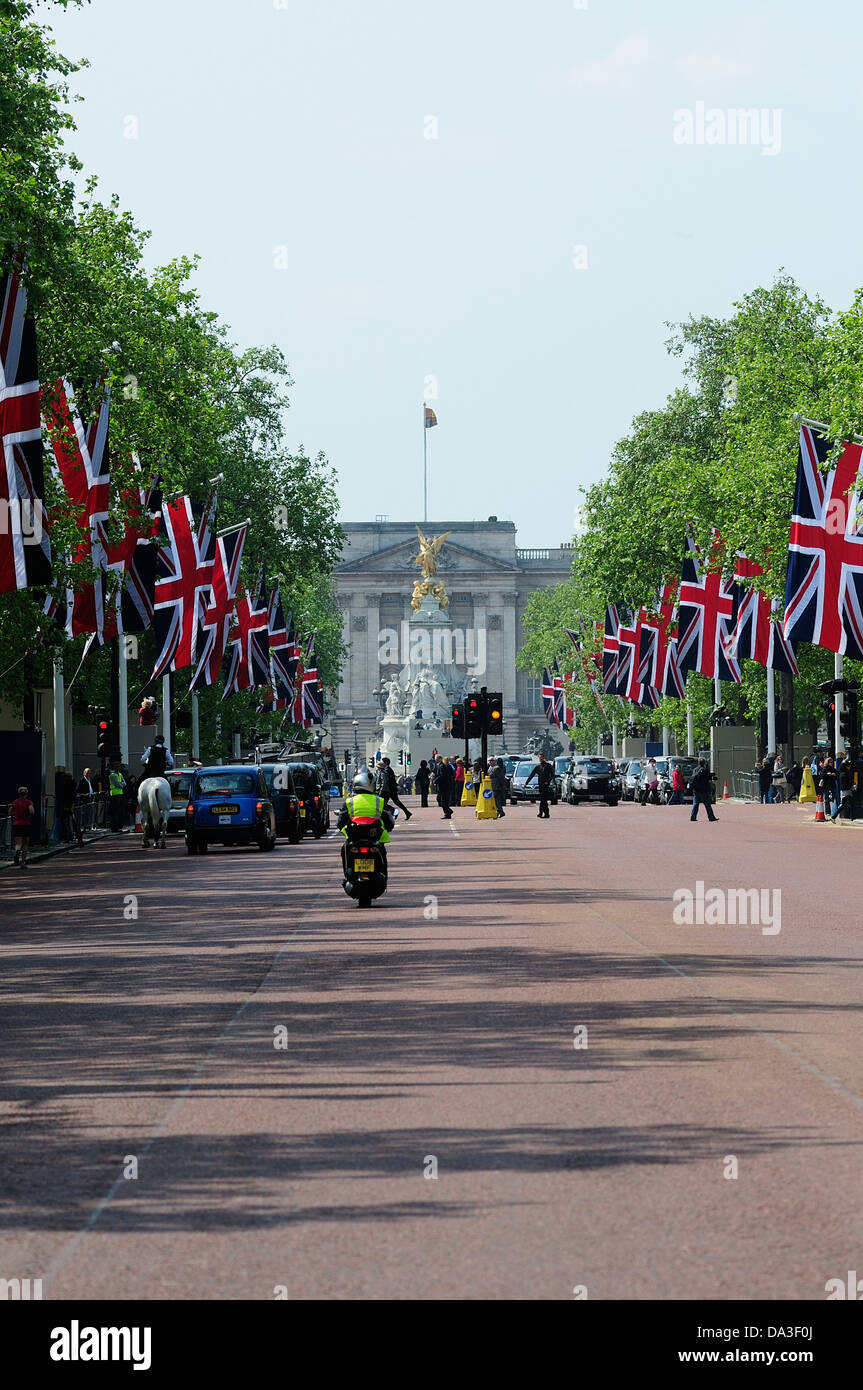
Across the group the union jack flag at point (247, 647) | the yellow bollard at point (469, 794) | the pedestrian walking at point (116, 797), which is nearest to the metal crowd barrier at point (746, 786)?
the yellow bollard at point (469, 794)

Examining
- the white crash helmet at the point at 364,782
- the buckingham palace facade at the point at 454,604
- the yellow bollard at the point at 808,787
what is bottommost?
the yellow bollard at the point at 808,787

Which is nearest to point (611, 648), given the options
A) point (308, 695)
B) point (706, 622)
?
point (706, 622)

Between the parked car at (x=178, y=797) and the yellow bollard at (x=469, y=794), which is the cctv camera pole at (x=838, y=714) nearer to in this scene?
the parked car at (x=178, y=797)

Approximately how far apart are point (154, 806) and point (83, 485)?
7.06 metres

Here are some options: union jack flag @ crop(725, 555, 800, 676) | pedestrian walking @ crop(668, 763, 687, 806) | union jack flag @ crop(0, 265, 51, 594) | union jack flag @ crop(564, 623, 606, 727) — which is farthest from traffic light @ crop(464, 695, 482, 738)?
union jack flag @ crop(564, 623, 606, 727)

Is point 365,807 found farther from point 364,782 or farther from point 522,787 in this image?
point 522,787

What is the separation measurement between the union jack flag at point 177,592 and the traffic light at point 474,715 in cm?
1705

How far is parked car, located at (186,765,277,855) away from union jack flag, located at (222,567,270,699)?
19.1m

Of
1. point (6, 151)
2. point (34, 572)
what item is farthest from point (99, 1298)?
point (6, 151)

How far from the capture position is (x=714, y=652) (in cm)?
6116

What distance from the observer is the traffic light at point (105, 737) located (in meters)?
52.0

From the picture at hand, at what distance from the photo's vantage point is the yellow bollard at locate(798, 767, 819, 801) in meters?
66.6

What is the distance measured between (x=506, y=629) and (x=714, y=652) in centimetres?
12019
